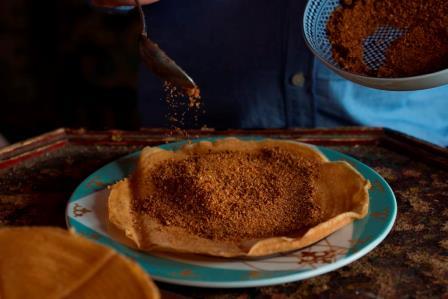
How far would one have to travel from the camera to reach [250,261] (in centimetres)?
73

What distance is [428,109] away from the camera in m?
1.30

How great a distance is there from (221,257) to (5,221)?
358 mm

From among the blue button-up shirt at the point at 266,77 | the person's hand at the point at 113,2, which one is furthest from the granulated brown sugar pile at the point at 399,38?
the person's hand at the point at 113,2

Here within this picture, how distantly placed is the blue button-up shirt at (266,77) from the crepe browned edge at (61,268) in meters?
0.75

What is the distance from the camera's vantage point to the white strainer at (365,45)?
0.82m

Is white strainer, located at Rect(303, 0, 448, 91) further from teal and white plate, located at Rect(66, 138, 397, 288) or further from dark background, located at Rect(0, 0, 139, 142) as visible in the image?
dark background, located at Rect(0, 0, 139, 142)

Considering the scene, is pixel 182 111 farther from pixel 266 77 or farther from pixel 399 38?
pixel 399 38

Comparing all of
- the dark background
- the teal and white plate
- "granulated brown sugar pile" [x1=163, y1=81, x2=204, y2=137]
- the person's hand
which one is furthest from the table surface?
the dark background

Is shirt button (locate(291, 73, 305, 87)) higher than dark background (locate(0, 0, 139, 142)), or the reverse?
shirt button (locate(291, 73, 305, 87))

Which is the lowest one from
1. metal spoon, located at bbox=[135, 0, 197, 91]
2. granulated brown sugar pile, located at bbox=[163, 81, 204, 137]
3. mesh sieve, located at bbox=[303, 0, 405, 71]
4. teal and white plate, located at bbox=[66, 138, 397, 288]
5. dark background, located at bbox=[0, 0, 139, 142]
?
dark background, located at bbox=[0, 0, 139, 142]

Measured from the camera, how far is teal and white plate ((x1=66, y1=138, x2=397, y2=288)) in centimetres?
69

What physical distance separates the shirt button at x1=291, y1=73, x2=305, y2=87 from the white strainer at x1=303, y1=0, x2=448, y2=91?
0.30 metres

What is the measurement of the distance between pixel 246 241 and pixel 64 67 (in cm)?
204

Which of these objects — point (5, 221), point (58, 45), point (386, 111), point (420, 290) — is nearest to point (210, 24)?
point (386, 111)
